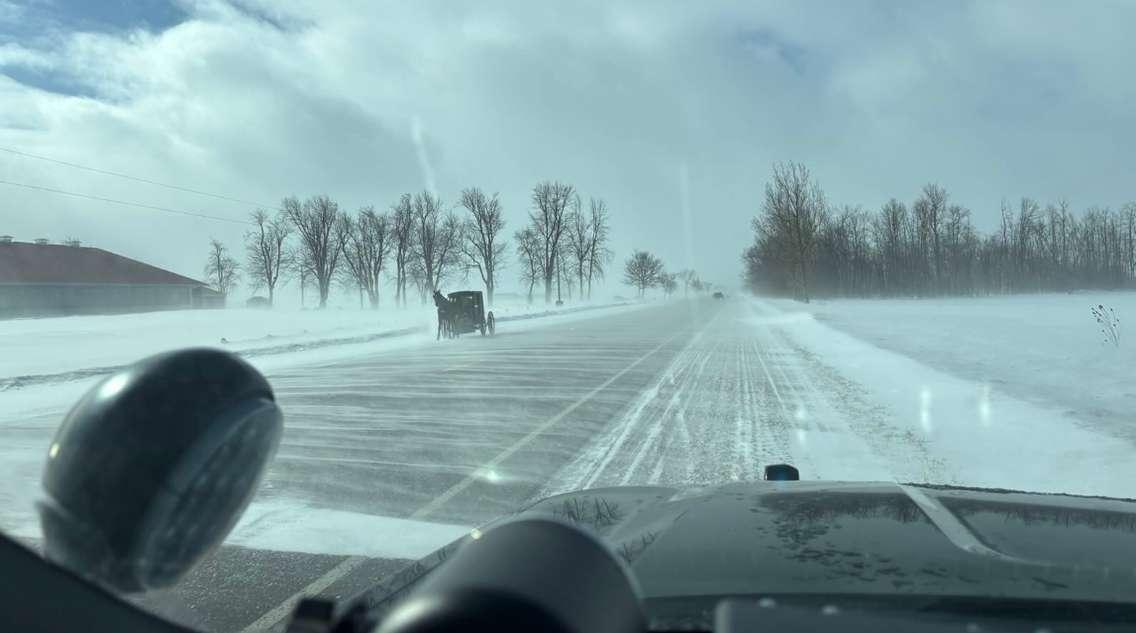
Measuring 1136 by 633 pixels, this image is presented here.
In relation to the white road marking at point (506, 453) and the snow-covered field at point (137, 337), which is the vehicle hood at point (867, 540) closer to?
the white road marking at point (506, 453)

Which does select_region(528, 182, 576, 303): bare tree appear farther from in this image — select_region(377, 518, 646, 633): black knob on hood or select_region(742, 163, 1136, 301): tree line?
select_region(377, 518, 646, 633): black knob on hood

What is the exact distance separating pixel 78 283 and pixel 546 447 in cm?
4203

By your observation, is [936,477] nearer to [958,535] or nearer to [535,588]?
[958,535]

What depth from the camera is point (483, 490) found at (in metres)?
6.98

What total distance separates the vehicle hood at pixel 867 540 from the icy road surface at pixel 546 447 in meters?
1.40

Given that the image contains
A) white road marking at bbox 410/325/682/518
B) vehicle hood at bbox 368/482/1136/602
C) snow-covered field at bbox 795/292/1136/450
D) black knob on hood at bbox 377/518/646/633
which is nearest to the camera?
black knob on hood at bbox 377/518/646/633

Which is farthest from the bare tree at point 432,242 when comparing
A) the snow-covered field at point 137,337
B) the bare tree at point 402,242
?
the snow-covered field at point 137,337

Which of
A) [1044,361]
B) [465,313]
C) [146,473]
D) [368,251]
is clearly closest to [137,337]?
[465,313]

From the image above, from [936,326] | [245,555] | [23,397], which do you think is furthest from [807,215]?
[245,555]

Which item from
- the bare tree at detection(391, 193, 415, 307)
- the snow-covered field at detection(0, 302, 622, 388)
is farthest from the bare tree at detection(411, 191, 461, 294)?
the snow-covered field at detection(0, 302, 622, 388)

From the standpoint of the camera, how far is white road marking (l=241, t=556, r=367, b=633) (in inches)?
156

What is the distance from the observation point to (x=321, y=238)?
62.7m

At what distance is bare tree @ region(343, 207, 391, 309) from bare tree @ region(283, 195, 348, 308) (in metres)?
2.65

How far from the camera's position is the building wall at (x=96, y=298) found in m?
38.8
